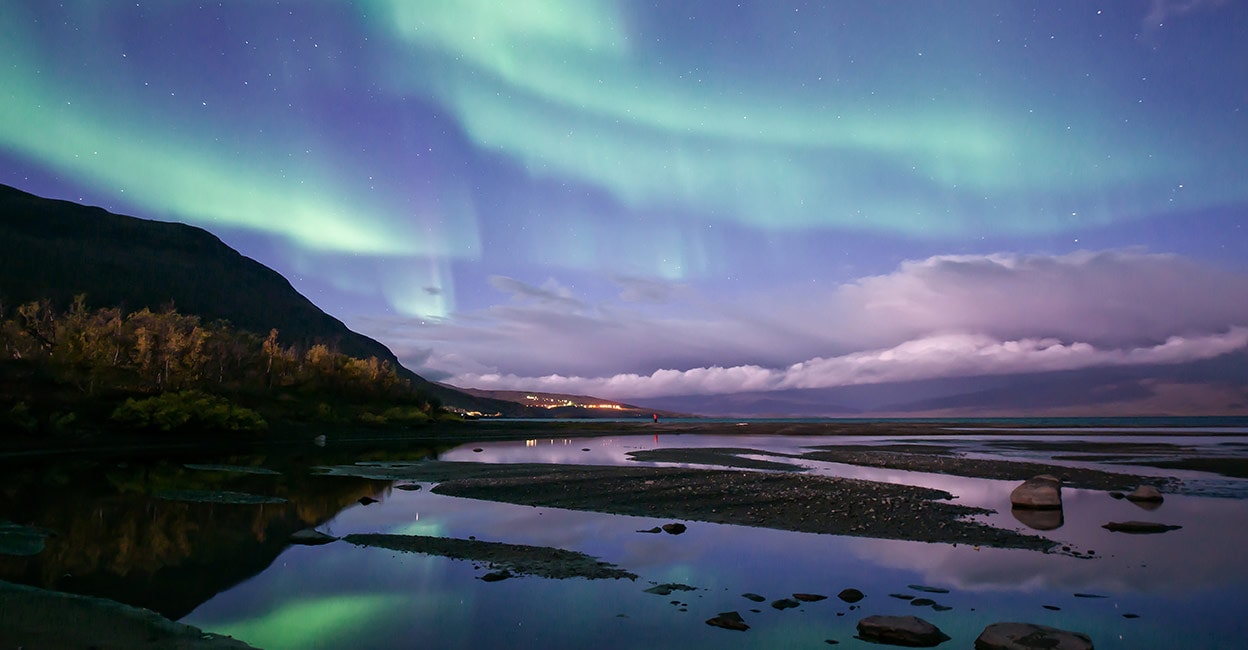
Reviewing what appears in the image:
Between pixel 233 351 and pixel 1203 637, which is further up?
pixel 233 351

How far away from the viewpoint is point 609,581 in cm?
1691

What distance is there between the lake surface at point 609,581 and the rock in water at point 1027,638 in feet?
1.79

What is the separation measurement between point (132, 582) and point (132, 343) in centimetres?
10149

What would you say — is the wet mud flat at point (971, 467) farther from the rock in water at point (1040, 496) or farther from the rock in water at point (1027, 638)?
the rock in water at point (1027, 638)

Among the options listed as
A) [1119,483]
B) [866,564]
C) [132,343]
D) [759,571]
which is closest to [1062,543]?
[866,564]

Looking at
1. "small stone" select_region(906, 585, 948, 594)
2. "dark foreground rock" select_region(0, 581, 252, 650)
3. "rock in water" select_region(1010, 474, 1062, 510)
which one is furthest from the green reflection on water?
"rock in water" select_region(1010, 474, 1062, 510)

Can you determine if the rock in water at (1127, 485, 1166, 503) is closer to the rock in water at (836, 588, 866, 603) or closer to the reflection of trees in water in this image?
the rock in water at (836, 588, 866, 603)

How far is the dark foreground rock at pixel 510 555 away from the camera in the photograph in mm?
17734

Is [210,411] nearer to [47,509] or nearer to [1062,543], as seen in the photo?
[47,509]

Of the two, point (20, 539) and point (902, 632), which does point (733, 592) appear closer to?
point (902, 632)

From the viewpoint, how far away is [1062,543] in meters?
21.6

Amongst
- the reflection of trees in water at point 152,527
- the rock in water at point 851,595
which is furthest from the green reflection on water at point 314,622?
the rock in water at point 851,595

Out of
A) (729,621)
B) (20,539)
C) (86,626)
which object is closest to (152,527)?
(20,539)

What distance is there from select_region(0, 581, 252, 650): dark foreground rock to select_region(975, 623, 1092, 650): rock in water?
47.0ft
